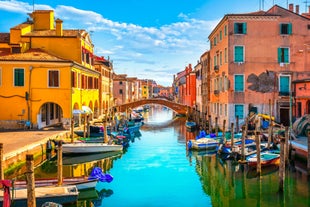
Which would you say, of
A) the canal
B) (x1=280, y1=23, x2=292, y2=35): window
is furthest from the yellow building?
(x1=280, y1=23, x2=292, y2=35): window

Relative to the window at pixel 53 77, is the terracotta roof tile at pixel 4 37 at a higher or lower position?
higher

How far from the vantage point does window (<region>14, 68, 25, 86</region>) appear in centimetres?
2497

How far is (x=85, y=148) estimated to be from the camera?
21516mm

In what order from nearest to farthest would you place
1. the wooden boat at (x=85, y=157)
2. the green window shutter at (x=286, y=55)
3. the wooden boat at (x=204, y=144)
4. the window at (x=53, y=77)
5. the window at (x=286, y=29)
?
1. the wooden boat at (x=85, y=157)
2. the wooden boat at (x=204, y=144)
3. the window at (x=53, y=77)
4. the window at (x=286, y=29)
5. the green window shutter at (x=286, y=55)

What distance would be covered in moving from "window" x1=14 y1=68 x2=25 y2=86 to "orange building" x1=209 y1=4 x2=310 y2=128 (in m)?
16.2

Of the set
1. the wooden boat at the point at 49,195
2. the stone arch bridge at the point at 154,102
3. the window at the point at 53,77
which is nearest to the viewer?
the wooden boat at the point at 49,195

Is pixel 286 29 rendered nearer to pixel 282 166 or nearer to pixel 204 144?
pixel 204 144

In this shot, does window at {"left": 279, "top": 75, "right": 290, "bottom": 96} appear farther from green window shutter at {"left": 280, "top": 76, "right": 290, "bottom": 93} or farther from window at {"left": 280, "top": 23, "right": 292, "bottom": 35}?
window at {"left": 280, "top": 23, "right": 292, "bottom": 35}

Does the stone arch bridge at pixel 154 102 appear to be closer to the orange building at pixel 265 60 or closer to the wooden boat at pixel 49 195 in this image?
the orange building at pixel 265 60

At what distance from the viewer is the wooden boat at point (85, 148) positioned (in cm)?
2117

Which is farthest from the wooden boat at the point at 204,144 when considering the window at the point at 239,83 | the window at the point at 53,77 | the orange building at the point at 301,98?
the window at the point at 53,77

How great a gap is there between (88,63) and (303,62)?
19827 mm

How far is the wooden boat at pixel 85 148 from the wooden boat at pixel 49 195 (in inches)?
374

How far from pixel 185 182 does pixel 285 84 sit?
49.5 feet
